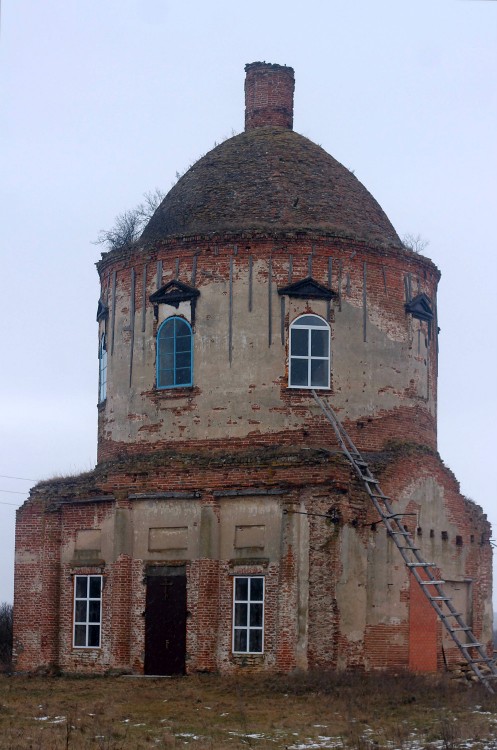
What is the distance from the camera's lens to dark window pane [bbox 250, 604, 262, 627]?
27109 millimetres

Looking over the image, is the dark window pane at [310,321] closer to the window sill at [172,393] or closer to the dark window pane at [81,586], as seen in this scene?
the window sill at [172,393]

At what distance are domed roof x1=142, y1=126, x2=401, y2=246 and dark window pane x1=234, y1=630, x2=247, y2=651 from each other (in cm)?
818

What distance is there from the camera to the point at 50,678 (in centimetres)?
2845

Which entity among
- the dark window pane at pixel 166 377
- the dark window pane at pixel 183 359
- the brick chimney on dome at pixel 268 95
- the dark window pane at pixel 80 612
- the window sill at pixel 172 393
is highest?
the brick chimney on dome at pixel 268 95

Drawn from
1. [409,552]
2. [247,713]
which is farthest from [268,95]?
[247,713]

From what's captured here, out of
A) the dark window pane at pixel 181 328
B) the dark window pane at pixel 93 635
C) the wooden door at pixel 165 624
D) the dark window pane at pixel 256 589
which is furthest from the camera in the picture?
the dark window pane at pixel 181 328

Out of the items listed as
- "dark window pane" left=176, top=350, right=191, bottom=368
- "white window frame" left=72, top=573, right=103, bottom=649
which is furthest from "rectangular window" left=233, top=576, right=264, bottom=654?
"dark window pane" left=176, top=350, right=191, bottom=368

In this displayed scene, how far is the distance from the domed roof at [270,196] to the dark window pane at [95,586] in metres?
7.32

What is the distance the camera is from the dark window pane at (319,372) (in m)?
29.1

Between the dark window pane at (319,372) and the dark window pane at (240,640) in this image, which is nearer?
the dark window pane at (240,640)

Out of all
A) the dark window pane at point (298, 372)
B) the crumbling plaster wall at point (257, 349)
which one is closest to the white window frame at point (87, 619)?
the crumbling plaster wall at point (257, 349)

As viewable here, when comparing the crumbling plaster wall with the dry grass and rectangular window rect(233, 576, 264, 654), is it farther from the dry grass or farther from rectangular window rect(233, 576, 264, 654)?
the dry grass

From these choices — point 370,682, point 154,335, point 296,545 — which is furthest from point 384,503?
point 154,335

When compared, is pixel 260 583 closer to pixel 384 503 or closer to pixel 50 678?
pixel 384 503
